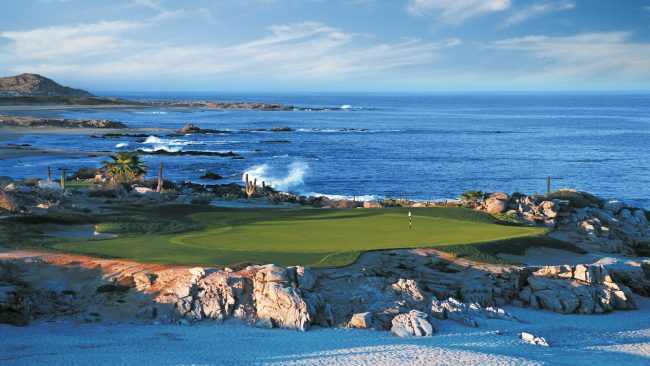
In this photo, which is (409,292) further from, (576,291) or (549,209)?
(549,209)

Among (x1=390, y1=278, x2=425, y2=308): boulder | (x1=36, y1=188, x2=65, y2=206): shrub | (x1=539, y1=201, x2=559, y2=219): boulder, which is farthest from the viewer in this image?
(x1=539, y1=201, x2=559, y2=219): boulder

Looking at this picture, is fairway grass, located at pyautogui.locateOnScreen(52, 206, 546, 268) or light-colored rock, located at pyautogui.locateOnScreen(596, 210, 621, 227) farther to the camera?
light-colored rock, located at pyautogui.locateOnScreen(596, 210, 621, 227)

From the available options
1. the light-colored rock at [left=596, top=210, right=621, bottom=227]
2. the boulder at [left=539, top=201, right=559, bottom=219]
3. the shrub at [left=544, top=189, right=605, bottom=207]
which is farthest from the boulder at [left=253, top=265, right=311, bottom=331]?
the shrub at [left=544, top=189, right=605, bottom=207]

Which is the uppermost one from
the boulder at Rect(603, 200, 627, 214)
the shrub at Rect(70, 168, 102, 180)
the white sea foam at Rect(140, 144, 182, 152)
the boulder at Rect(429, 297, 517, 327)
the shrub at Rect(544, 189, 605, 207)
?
the shrub at Rect(544, 189, 605, 207)

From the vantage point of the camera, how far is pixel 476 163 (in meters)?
71.7

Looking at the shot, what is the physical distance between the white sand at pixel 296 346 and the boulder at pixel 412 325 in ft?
0.89

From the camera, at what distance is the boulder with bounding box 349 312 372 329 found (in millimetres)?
15164

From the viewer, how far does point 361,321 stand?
1520cm

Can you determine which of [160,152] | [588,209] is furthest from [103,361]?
[160,152]

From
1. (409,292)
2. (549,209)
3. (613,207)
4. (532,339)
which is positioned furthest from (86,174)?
(532,339)

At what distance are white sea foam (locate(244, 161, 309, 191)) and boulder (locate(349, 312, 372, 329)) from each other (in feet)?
129

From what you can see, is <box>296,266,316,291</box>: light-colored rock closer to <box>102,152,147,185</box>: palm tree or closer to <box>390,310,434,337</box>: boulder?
<box>390,310,434,337</box>: boulder

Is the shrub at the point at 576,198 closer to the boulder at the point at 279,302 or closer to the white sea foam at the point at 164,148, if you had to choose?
the boulder at the point at 279,302

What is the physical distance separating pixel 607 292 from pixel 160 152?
65.9 meters
